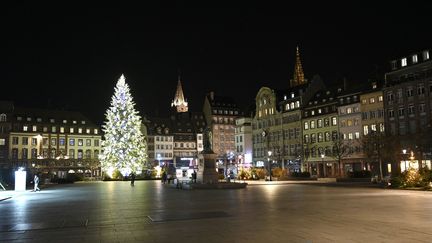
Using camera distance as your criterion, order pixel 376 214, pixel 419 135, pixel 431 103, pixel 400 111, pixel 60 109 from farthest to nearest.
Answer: pixel 60 109 < pixel 400 111 < pixel 431 103 < pixel 419 135 < pixel 376 214

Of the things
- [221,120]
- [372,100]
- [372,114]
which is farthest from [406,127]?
[221,120]

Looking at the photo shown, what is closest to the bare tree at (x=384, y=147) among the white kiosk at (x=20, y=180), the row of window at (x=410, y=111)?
the row of window at (x=410, y=111)

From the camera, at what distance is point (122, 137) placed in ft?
241

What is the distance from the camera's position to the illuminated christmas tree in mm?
73188

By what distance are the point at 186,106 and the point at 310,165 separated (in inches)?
3858

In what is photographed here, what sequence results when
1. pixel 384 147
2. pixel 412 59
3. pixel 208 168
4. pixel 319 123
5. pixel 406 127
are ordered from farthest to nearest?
1. pixel 319 123
2. pixel 412 59
3. pixel 406 127
4. pixel 384 147
5. pixel 208 168

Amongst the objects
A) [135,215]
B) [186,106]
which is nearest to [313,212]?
[135,215]

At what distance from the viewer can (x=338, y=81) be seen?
104 metres

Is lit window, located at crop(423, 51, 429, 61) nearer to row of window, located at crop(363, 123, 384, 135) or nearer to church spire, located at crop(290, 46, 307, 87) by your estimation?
row of window, located at crop(363, 123, 384, 135)

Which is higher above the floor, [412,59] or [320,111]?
[412,59]

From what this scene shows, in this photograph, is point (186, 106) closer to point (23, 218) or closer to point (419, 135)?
point (419, 135)

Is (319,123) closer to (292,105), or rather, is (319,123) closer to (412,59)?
(292,105)

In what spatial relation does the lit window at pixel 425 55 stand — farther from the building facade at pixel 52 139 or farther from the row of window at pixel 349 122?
the building facade at pixel 52 139

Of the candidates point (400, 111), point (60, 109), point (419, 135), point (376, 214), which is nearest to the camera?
point (376, 214)
